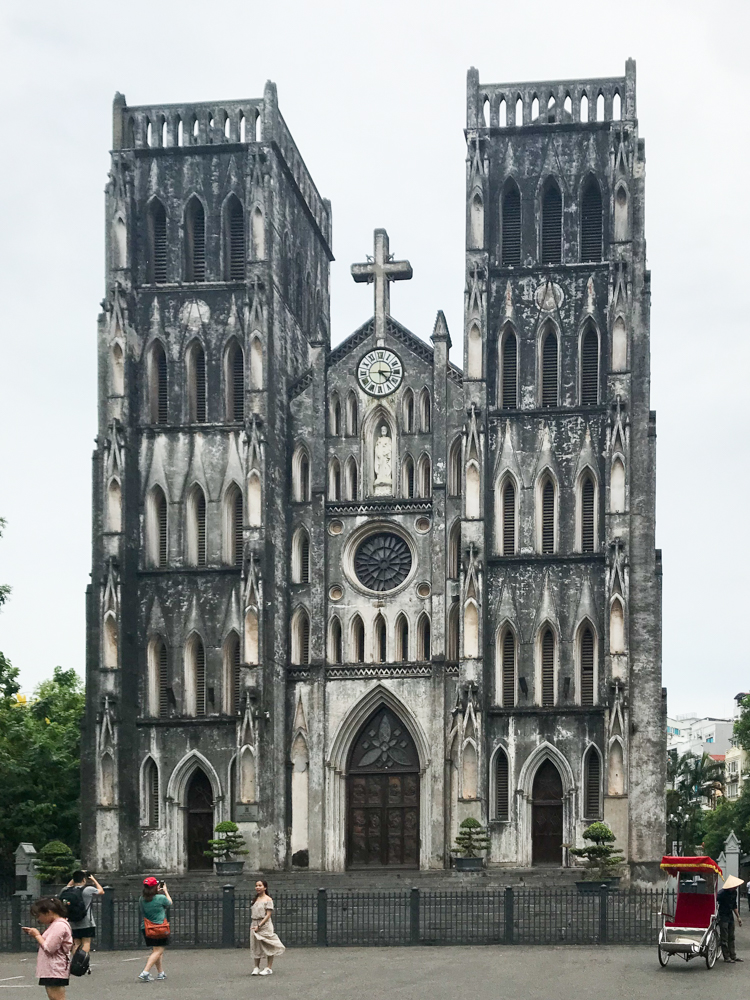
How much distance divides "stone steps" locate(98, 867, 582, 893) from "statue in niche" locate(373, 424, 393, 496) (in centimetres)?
1112

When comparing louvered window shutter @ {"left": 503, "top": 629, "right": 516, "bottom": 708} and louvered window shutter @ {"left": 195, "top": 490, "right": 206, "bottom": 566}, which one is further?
louvered window shutter @ {"left": 195, "top": 490, "right": 206, "bottom": 566}

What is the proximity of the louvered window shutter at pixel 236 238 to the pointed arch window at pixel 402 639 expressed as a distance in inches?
467

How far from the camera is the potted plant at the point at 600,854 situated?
45.3 m

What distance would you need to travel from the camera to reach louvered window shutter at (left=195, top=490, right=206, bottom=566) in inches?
2028

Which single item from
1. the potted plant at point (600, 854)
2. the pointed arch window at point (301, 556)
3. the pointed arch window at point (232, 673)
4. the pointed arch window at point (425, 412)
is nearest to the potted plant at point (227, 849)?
the pointed arch window at point (232, 673)

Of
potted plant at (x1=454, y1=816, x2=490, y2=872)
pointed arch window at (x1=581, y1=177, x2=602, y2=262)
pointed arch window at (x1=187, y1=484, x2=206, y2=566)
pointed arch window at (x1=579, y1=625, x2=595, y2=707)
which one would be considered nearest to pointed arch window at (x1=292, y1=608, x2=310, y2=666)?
pointed arch window at (x1=187, y1=484, x2=206, y2=566)

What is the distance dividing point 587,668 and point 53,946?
30897 millimetres

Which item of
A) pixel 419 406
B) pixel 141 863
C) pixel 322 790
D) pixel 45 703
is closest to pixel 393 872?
pixel 322 790

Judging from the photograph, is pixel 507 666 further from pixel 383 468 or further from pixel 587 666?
pixel 383 468

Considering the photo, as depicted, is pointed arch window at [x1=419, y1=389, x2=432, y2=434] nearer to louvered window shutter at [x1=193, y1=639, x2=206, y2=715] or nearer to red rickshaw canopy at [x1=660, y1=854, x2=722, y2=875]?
louvered window shutter at [x1=193, y1=639, x2=206, y2=715]

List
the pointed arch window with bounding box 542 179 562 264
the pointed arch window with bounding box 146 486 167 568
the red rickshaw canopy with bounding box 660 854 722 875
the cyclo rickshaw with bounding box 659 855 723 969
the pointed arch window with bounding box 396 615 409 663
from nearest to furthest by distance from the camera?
the cyclo rickshaw with bounding box 659 855 723 969 < the red rickshaw canopy with bounding box 660 854 722 875 < the pointed arch window with bounding box 396 615 409 663 < the pointed arch window with bounding box 146 486 167 568 < the pointed arch window with bounding box 542 179 562 264

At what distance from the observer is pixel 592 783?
4869 cm

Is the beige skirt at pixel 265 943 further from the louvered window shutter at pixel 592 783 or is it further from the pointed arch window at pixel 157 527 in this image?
the pointed arch window at pixel 157 527

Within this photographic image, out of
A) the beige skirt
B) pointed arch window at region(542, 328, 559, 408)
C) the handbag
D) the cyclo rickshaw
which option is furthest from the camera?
pointed arch window at region(542, 328, 559, 408)
